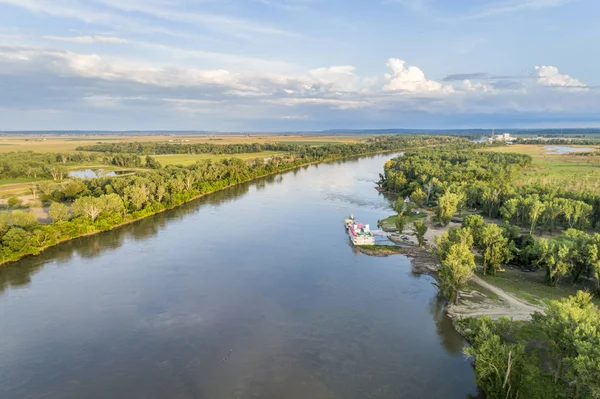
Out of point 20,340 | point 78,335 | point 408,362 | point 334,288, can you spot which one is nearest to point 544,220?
point 334,288

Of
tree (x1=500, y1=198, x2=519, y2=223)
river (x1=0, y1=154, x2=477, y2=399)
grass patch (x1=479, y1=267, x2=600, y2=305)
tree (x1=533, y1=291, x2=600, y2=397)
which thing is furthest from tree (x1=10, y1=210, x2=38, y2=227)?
tree (x1=500, y1=198, x2=519, y2=223)

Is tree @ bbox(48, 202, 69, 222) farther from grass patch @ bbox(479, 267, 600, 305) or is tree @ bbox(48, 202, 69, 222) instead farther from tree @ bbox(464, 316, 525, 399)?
grass patch @ bbox(479, 267, 600, 305)

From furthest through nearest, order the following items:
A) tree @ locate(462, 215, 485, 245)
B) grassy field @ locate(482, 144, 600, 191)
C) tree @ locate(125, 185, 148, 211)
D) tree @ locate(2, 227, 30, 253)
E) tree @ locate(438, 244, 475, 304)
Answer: grassy field @ locate(482, 144, 600, 191), tree @ locate(125, 185, 148, 211), tree @ locate(462, 215, 485, 245), tree @ locate(2, 227, 30, 253), tree @ locate(438, 244, 475, 304)

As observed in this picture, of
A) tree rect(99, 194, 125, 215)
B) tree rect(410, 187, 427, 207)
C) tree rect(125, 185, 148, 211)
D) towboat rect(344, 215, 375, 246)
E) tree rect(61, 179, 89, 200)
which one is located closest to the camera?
towboat rect(344, 215, 375, 246)

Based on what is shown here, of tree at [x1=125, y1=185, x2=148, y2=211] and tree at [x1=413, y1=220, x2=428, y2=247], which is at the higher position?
tree at [x1=125, y1=185, x2=148, y2=211]

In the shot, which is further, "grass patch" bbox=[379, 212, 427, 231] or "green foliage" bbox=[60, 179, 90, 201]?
"green foliage" bbox=[60, 179, 90, 201]

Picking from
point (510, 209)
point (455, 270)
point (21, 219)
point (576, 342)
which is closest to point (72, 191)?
point (21, 219)
